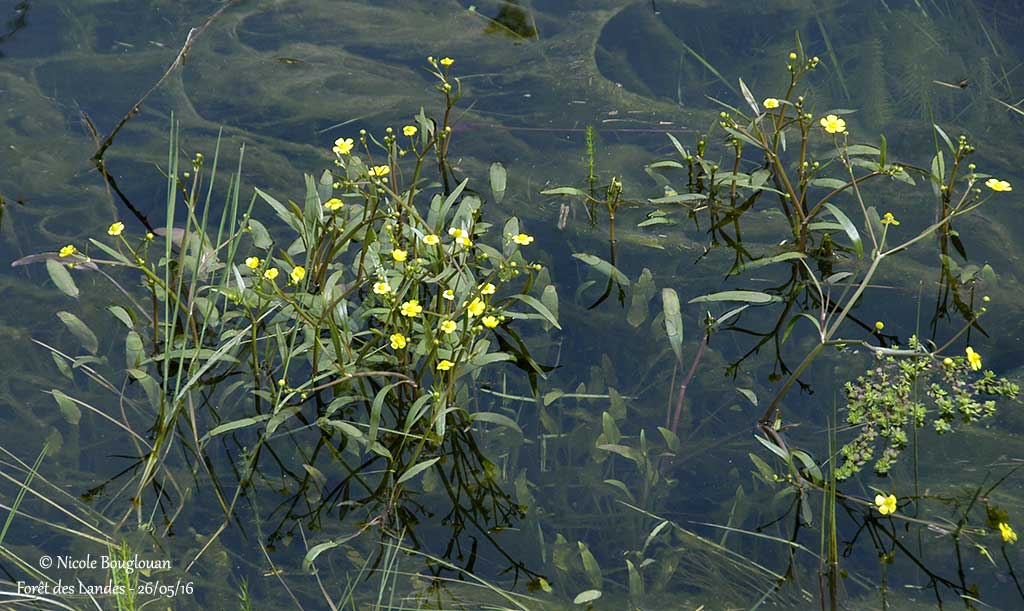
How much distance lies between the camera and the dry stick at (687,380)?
2787mm

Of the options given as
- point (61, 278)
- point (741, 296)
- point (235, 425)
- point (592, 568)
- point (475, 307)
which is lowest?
point (592, 568)

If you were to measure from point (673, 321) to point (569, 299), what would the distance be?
0.39m

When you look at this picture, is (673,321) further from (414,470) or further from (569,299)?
(414,470)

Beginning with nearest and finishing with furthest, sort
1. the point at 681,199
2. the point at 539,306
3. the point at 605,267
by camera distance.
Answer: the point at 539,306
the point at 605,267
the point at 681,199

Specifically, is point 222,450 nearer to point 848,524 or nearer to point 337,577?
point 337,577

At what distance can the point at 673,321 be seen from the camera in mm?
2869

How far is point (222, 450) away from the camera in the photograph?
2785mm

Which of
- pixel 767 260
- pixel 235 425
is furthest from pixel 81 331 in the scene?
pixel 767 260

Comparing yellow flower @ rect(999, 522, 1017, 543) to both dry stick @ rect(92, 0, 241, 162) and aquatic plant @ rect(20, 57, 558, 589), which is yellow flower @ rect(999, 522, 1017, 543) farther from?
dry stick @ rect(92, 0, 241, 162)

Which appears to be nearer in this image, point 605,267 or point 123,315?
point 123,315

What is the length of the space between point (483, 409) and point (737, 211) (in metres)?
1.09

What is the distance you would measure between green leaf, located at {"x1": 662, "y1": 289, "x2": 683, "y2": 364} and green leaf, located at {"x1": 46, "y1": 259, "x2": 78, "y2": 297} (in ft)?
5.51

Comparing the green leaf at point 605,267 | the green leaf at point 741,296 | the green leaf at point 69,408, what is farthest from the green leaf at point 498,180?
the green leaf at point 69,408

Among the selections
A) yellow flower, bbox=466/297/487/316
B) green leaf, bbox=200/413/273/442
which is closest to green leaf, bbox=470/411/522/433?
yellow flower, bbox=466/297/487/316
